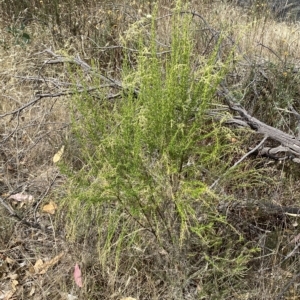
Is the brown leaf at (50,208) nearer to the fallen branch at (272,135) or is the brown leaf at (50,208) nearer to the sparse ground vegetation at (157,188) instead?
the sparse ground vegetation at (157,188)

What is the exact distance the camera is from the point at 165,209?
170cm

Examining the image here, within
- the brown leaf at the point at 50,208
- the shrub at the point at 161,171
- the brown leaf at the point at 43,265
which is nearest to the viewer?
the shrub at the point at 161,171

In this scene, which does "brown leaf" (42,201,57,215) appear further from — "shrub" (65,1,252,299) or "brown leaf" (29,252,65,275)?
"shrub" (65,1,252,299)

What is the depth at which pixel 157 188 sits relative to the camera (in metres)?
1.57

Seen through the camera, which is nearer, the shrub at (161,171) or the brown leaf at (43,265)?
A: the shrub at (161,171)

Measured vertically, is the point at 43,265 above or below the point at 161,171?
below

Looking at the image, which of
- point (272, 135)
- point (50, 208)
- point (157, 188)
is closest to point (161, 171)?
point (157, 188)

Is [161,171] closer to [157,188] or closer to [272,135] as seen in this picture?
[157,188]

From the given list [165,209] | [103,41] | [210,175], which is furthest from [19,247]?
[103,41]

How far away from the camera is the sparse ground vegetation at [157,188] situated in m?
1.56

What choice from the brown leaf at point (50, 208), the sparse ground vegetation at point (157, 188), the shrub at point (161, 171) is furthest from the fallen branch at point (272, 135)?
the brown leaf at point (50, 208)

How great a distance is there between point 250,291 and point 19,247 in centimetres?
107

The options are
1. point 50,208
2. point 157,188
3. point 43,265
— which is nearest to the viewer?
point 157,188

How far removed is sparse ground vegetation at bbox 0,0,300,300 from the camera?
61.5 inches
